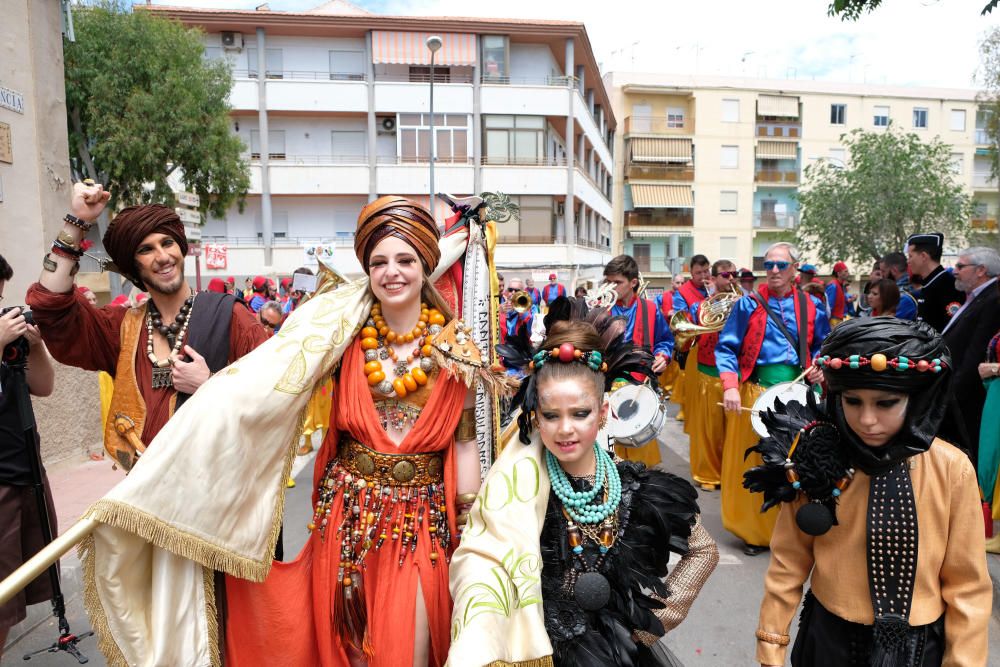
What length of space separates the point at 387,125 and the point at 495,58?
17.9 feet

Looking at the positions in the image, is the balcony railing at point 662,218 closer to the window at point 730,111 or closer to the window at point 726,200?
the window at point 726,200

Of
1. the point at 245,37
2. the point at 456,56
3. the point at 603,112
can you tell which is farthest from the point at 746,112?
the point at 245,37

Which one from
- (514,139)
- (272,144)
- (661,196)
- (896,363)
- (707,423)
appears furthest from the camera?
(661,196)

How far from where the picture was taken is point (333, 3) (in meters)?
28.2

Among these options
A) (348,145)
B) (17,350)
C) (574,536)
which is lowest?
(574,536)

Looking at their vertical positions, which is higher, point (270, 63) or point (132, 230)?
point (270, 63)

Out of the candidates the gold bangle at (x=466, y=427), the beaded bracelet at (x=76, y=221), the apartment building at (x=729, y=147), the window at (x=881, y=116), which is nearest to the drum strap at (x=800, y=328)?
the gold bangle at (x=466, y=427)

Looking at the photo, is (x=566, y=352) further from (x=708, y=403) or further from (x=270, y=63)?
(x=270, y=63)

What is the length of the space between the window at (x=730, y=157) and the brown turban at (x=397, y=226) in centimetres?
4218

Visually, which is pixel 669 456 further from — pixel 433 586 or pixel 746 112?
pixel 746 112

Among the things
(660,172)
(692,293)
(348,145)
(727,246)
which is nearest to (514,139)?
(348,145)

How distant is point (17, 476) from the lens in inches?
115

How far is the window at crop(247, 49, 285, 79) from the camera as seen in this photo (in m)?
27.2

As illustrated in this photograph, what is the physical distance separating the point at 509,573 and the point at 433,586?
1.76ft
